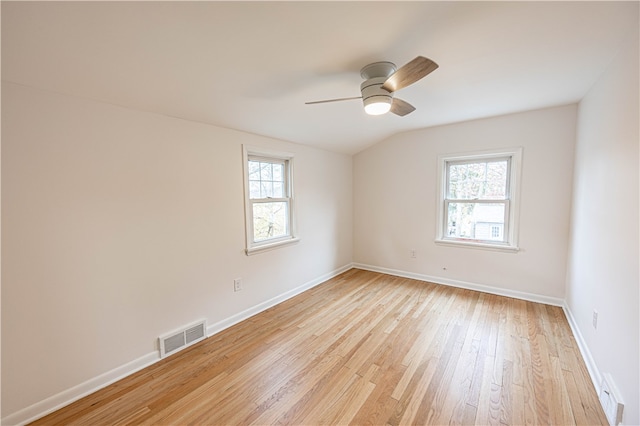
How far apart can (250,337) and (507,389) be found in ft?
6.96

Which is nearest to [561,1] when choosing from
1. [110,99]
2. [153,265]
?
[110,99]

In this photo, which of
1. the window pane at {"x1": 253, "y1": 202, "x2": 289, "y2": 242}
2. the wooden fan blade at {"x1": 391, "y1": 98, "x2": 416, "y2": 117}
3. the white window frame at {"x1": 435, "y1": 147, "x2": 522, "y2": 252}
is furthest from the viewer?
the white window frame at {"x1": 435, "y1": 147, "x2": 522, "y2": 252}

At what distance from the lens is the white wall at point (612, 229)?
53.6 inches

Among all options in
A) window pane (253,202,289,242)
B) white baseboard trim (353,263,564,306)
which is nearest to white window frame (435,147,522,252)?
white baseboard trim (353,263,564,306)

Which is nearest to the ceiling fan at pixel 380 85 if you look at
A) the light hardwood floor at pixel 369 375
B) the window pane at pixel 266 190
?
the window pane at pixel 266 190

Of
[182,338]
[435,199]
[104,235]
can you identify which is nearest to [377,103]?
[104,235]

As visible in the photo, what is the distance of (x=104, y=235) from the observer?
1.87 meters

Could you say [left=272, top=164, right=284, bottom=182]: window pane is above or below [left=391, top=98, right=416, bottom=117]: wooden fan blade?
below

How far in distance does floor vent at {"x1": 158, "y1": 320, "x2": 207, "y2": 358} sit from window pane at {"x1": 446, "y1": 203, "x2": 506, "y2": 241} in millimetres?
3440

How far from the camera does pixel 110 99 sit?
1.83 m

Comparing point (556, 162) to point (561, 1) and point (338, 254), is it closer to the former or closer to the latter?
point (561, 1)

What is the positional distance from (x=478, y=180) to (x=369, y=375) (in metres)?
2.95

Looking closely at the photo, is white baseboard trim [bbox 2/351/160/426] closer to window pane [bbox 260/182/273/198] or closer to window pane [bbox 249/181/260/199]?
window pane [bbox 249/181/260/199]

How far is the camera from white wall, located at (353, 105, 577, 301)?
297cm
